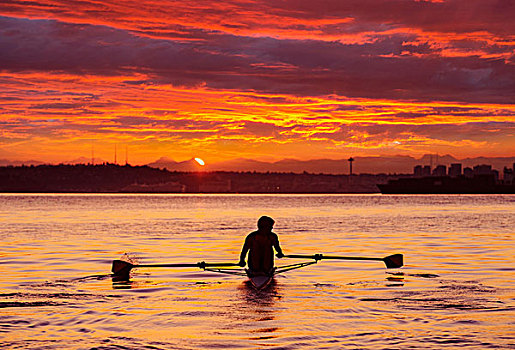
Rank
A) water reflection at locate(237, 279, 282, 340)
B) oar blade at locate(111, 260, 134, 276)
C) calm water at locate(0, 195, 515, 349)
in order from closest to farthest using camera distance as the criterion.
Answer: calm water at locate(0, 195, 515, 349), water reflection at locate(237, 279, 282, 340), oar blade at locate(111, 260, 134, 276)

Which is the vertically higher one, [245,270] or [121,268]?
A: [245,270]

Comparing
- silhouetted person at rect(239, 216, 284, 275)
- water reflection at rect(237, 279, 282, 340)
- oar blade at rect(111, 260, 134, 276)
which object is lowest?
water reflection at rect(237, 279, 282, 340)

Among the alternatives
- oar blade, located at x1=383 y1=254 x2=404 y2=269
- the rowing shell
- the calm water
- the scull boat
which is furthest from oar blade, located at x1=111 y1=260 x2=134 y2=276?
oar blade, located at x1=383 y1=254 x2=404 y2=269

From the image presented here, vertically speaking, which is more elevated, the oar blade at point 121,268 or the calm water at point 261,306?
the oar blade at point 121,268

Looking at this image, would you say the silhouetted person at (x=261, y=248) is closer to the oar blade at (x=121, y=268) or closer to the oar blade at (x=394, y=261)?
the oar blade at (x=121, y=268)

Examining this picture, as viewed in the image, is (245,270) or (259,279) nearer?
(259,279)

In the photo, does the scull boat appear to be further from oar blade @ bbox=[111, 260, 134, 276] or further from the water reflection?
the water reflection

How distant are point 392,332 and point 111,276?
14.5 metres

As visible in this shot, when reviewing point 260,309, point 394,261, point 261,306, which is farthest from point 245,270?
point 394,261

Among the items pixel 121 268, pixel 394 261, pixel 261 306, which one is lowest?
pixel 261 306

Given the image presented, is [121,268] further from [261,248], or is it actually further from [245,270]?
[261,248]

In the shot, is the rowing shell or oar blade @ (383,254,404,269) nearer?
the rowing shell

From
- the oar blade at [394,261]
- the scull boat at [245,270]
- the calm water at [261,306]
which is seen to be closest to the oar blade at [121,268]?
the scull boat at [245,270]

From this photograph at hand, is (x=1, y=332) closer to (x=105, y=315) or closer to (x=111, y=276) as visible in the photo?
(x=105, y=315)
